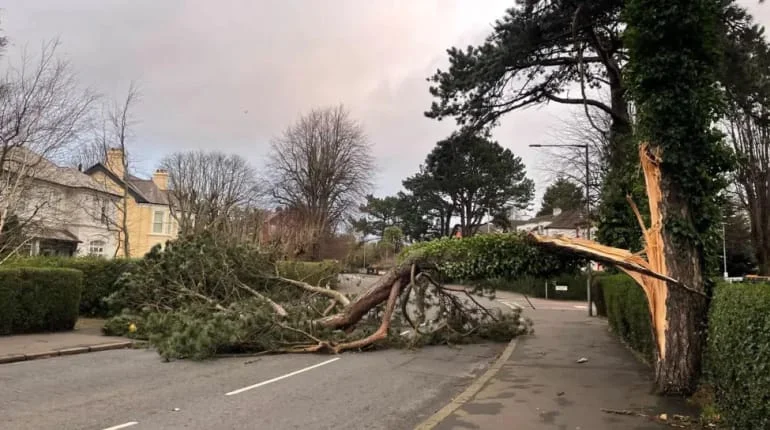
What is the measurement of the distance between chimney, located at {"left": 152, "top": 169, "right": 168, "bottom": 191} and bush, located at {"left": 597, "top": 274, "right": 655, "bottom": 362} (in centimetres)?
4540

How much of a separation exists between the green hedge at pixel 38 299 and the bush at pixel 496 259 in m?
11.3

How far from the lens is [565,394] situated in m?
9.43

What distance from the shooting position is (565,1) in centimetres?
1689

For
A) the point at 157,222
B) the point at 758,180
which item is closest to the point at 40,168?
the point at 157,222

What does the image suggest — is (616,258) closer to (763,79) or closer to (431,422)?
(431,422)

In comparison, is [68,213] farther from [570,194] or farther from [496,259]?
[570,194]

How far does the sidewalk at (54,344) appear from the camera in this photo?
13.3 m

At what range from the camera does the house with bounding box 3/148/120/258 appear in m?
27.5

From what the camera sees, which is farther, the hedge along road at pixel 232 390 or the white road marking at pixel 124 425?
the hedge along road at pixel 232 390

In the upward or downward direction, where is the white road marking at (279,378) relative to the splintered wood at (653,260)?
downward

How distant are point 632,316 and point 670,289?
16.3 ft

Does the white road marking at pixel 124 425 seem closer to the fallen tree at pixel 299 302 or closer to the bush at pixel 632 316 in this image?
the fallen tree at pixel 299 302

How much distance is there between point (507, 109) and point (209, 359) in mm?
12539

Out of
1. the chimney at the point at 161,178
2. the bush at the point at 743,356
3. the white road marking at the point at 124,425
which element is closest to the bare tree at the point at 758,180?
the bush at the point at 743,356
